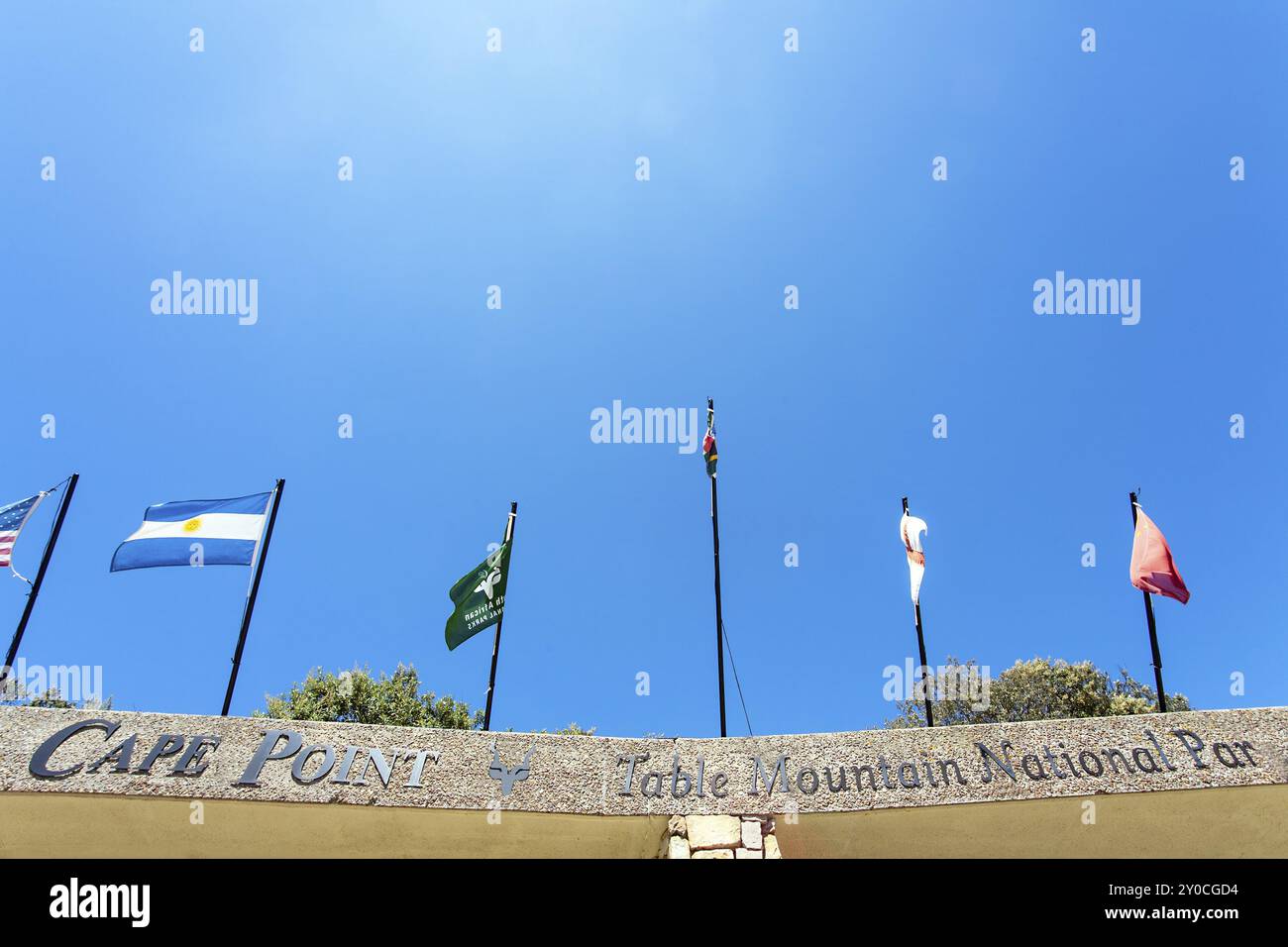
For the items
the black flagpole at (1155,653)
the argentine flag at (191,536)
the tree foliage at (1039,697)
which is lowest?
the tree foliage at (1039,697)

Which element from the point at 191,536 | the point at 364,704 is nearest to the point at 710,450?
the point at 191,536

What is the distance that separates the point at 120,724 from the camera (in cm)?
673

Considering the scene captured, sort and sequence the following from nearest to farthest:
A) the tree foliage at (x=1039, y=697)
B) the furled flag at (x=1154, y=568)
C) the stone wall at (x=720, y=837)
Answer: the stone wall at (x=720, y=837), the furled flag at (x=1154, y=568), the tree foliage at (x=1039, y=697)

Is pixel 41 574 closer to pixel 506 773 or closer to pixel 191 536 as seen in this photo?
pixel 191 536

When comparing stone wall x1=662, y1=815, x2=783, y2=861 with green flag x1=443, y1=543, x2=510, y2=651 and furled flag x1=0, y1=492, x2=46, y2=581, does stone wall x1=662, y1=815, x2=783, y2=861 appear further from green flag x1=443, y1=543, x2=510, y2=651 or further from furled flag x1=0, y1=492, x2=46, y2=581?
furled flag x1=0, y1=492, x2=46, y2=581

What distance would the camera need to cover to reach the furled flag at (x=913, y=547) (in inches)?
410

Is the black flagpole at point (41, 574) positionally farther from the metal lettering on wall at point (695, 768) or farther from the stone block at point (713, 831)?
the stone block at point (713, 831)

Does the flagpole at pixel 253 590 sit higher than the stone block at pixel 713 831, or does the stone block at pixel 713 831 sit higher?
the flagpole at pixel 253 590

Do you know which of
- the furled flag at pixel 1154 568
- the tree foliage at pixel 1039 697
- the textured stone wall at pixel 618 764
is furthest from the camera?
the tree foliage at pixel 1039 697

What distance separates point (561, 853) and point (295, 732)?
2.74 m

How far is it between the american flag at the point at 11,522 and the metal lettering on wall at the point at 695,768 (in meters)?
4.36

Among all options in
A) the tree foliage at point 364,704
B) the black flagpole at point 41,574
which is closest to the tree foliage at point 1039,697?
the tree foliage at point 364,704
